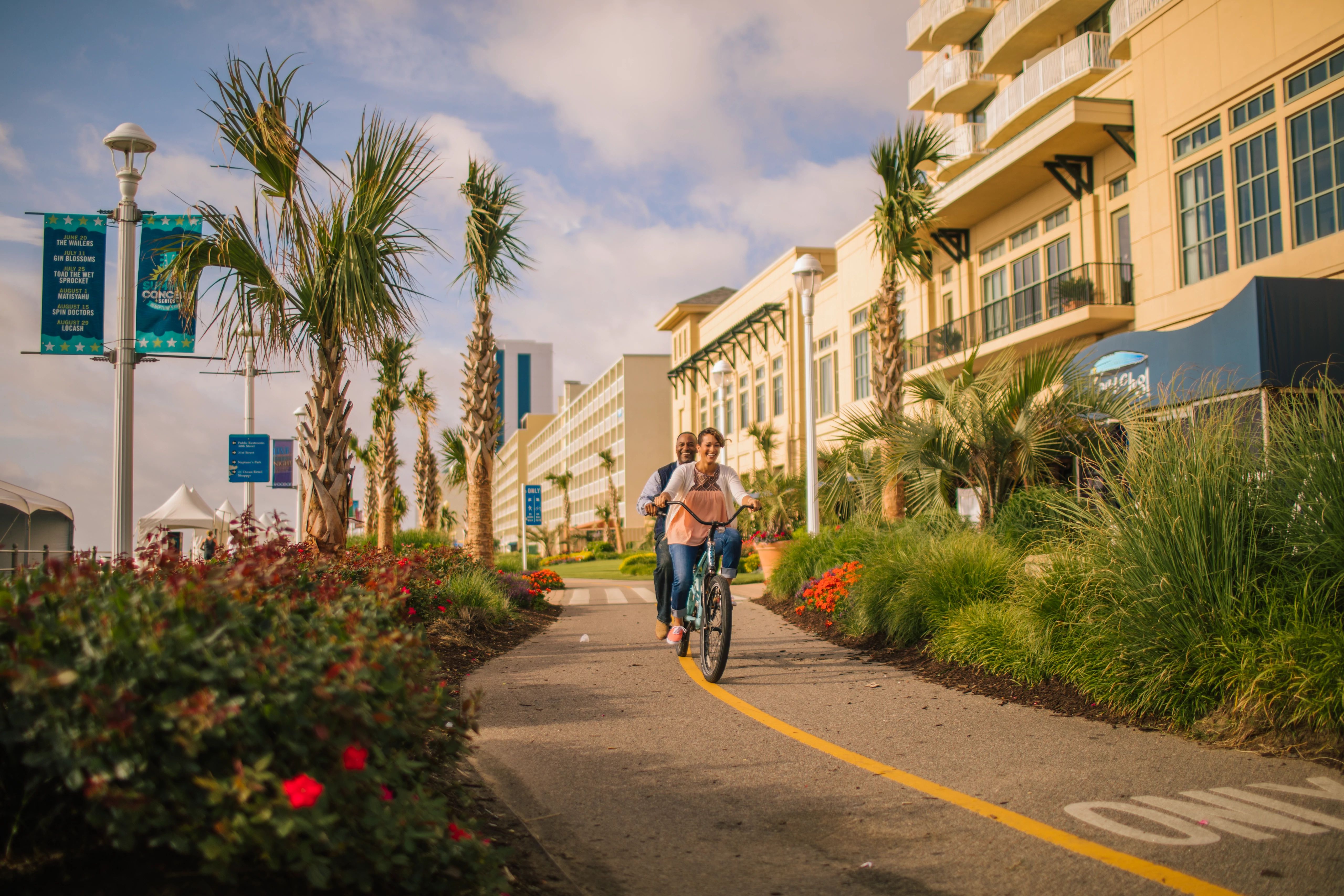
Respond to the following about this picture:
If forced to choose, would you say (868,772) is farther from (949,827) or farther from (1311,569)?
(1311,569)

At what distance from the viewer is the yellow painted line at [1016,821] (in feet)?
10.1

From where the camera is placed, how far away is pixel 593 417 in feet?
325

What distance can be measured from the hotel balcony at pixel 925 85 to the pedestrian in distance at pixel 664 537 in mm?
26456

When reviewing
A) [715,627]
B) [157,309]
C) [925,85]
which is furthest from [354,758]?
[925,85]

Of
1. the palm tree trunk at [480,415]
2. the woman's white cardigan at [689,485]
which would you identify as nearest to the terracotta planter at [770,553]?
the palm tree trunk at [480,415]

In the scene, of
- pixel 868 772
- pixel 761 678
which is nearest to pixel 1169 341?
pixel 761 678

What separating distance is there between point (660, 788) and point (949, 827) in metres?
1.37

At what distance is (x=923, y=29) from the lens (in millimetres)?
31312

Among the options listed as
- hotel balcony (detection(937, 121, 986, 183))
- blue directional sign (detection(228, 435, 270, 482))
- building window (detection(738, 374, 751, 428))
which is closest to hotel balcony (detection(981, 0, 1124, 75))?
hotel balcony (detection(937, 121, 986, 183))

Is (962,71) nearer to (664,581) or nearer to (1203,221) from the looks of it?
(1203,221)

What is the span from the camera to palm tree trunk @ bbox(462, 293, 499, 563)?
59.3 ft

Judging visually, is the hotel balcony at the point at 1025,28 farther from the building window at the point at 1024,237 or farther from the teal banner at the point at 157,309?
the teal banner at the point at 157,309

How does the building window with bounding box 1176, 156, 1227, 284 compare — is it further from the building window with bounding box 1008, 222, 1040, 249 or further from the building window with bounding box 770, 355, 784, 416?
the building window with bounding box 770, 355, 784, 416

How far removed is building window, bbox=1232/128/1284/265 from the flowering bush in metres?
11.6
